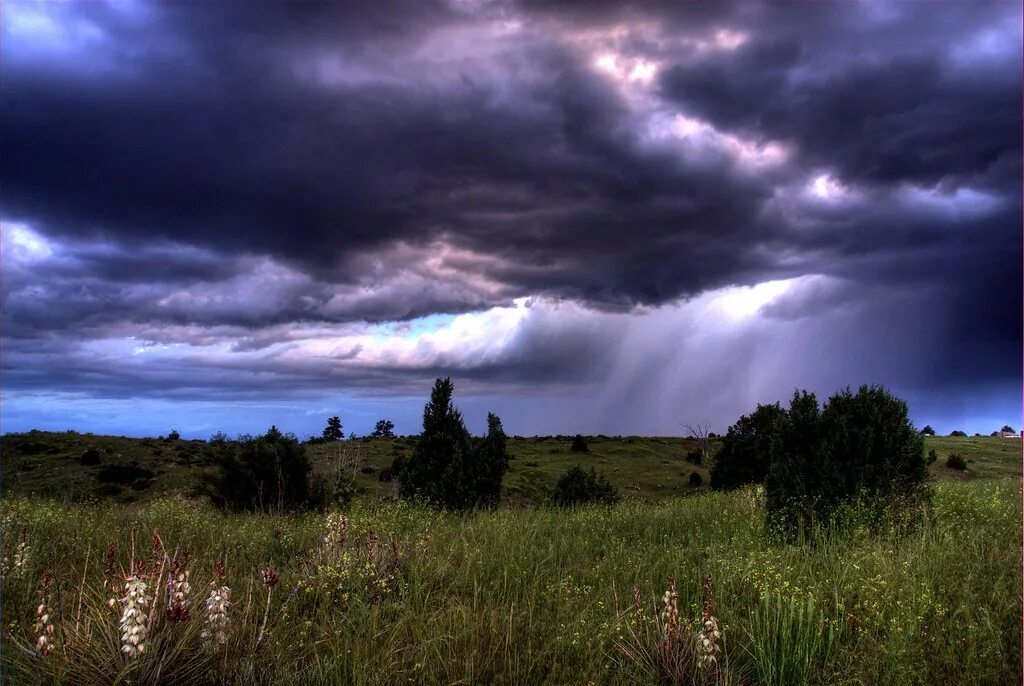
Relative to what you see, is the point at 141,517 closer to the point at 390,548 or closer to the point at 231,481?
the point at 390,548

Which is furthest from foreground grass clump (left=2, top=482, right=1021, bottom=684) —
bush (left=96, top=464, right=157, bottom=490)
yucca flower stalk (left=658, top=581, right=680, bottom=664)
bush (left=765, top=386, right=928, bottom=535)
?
bush (left=96, top=464, right=157, bottom=490)

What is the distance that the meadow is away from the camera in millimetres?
4559

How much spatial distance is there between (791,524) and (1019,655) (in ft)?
14.4

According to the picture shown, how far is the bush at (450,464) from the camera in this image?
47.5 feet

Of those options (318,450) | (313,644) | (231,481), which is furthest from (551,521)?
(318,450)

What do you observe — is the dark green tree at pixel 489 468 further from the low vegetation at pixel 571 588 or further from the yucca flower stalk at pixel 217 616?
the yucca flower stalk at pixel 217 616

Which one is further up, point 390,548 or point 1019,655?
point 390,548

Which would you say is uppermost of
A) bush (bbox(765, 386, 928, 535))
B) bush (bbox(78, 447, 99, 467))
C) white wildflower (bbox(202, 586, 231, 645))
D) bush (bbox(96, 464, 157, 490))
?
bush (bbox(765, 386, 928, 535))

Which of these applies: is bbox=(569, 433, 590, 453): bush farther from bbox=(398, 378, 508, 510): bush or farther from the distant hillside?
bbox=(398, 378, 508, 510): bush

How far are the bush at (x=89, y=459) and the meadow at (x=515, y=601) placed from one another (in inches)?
736

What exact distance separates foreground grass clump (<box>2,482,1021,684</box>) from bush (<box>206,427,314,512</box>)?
298 inches

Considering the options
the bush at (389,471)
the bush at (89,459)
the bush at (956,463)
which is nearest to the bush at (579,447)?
the bush at (389,471)

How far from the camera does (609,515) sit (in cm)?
1130

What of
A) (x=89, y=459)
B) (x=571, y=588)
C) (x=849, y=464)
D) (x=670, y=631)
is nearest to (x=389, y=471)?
(x=89, y=459)
